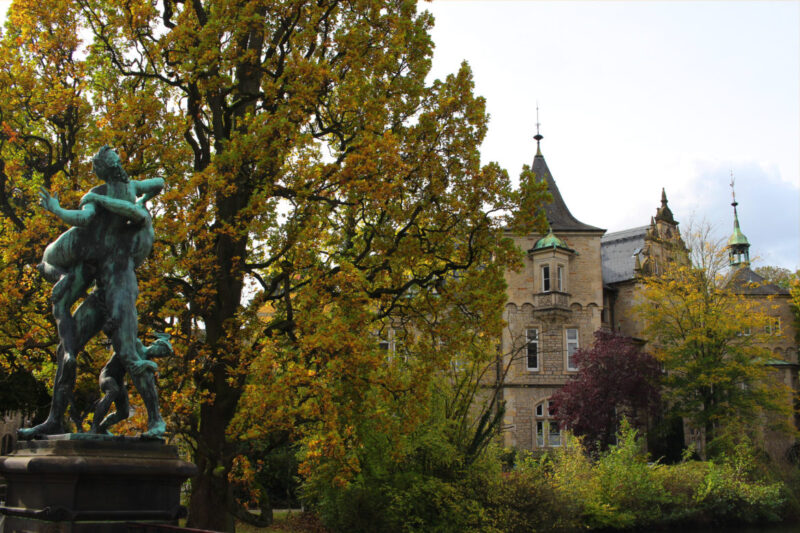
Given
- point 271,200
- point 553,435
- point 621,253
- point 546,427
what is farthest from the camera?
point 621,253

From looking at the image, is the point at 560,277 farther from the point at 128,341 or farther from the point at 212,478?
the point at 128,341

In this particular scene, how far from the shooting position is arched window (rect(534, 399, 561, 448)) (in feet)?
126

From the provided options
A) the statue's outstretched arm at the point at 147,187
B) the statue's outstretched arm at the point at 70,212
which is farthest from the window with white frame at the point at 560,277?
the statue's outstretched arm at the point at 70,212

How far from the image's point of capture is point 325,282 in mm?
12711

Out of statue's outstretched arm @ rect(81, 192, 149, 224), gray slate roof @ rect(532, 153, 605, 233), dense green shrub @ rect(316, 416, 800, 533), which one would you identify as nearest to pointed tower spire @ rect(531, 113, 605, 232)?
gray slate roof @ rect(532, 153, 605, 233)

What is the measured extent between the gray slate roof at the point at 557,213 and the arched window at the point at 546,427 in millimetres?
9675

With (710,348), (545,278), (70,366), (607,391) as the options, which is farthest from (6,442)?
(70,366)

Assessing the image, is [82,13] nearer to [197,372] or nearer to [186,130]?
[186,130]

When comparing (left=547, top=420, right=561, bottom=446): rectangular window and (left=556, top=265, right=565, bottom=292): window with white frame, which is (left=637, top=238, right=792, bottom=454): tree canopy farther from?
(left=547, top=420, right=561, bottom=446): rectangular window

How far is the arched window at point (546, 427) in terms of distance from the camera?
38.3 metres

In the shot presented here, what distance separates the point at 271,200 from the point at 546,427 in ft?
89.8

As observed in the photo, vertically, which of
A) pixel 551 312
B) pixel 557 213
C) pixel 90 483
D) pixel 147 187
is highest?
pixel 557 213

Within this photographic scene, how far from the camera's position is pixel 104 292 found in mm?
7441

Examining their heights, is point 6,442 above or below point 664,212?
below
